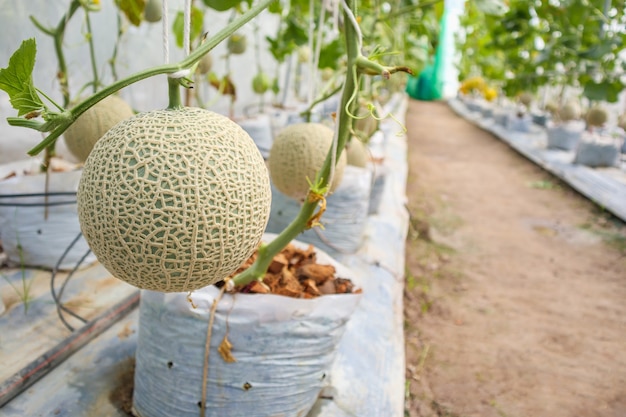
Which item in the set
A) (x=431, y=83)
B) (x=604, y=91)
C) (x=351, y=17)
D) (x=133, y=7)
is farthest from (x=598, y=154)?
(x=431, y=83)

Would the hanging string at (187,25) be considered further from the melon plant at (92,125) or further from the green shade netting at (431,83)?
the green shade netting at (431,83)

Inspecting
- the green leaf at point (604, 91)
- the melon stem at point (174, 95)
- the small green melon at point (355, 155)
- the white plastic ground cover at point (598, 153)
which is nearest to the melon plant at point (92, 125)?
the melon stem at point (174, 95)

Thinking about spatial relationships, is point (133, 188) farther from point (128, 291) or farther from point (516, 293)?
point (516, 293)

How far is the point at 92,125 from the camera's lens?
1.59 meters

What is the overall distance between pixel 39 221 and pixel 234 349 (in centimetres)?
141

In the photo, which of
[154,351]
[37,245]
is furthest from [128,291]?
[154,351]

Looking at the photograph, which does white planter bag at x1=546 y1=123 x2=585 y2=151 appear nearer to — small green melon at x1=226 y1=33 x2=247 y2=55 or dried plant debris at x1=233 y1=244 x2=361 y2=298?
small green melon at x1=226 y1=33 x2=247 y2=55

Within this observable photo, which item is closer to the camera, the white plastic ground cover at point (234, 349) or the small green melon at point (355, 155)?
the white plastic ground cover at point (234, 349)

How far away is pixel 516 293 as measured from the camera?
3.23 metres

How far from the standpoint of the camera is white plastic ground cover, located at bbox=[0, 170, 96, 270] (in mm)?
2191

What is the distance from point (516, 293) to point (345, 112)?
2494 mm

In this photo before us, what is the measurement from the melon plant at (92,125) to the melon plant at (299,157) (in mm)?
531

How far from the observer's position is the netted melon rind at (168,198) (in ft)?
2.79

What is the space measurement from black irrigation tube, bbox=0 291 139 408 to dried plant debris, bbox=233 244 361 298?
659mm
